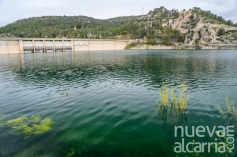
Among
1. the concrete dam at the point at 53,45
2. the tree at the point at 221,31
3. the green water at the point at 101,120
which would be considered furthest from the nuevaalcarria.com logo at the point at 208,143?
the tree at the point at 221,31

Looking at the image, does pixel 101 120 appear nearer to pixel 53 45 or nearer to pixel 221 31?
pixel 53 45

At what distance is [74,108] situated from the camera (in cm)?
1341

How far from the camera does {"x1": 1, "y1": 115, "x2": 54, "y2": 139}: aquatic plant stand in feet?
31.7

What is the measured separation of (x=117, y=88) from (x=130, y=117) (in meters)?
8.19

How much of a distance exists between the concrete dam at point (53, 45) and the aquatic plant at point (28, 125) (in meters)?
115

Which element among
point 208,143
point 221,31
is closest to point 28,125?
point 208,143

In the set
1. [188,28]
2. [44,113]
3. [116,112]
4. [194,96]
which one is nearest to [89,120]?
[116,112]

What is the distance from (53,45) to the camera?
394 feet

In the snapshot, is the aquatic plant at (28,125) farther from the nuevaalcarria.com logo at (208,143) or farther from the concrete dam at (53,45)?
the concrete dam at (53,45)

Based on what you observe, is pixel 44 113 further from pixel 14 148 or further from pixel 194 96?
pixel 194 96

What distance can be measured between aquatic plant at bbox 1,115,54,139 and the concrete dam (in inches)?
4537

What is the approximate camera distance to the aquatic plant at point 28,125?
9650mm

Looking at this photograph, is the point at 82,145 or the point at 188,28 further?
the point at 188,28

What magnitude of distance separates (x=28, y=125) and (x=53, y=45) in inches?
4828
